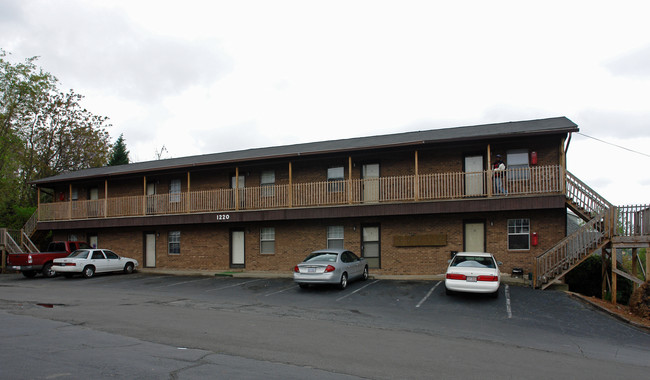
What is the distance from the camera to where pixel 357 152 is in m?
20.3

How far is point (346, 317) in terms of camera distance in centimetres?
1207

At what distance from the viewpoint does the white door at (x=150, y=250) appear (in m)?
26.0

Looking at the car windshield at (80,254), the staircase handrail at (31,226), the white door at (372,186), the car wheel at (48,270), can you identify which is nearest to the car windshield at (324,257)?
the white door at (372,186)

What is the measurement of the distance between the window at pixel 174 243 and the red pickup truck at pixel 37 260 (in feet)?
17.6

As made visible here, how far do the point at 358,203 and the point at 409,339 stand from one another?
420 inches

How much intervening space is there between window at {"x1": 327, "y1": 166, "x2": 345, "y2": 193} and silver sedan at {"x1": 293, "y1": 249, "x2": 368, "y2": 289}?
4.23m

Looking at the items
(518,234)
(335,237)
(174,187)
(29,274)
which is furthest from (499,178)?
(29,274)

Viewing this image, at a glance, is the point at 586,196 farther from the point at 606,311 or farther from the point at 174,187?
the point at 174,187

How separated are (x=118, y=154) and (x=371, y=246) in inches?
1429

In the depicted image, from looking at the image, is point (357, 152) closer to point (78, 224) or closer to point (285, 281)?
point (285, 281)

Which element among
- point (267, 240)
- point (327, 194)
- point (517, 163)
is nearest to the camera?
point (517, 163)

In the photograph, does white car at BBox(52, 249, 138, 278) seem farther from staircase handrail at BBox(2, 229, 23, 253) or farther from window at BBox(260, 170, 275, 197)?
window at BBox(260, 170, 275, 197)

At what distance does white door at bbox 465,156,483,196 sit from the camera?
1834 centimetres

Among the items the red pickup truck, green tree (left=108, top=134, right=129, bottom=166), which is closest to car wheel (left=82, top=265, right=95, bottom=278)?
the red pickup truck
